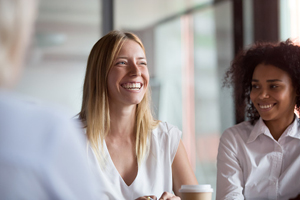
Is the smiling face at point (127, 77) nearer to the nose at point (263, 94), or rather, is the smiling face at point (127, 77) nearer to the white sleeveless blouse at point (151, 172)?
the white sleeveless blouse at point (151, 172)

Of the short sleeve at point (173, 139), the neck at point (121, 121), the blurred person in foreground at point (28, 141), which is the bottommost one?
the short sleeve at point (173, 139)

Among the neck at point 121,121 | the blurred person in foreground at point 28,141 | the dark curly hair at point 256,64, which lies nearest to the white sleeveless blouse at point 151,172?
the neck at point 121,121

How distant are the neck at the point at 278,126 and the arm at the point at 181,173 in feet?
1.61

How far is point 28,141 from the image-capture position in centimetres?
39

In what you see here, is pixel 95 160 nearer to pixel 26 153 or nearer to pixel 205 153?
pixel 26 153

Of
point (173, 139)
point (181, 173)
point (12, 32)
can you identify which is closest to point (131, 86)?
point (173, 139)

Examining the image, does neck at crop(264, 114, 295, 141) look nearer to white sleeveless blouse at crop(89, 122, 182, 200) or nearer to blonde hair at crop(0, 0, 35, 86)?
white sleeveless blouse at crop(89, 122, 182, 200)

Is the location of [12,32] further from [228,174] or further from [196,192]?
[228,174]

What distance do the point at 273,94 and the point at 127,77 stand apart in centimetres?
76

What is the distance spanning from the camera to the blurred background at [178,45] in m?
3.06

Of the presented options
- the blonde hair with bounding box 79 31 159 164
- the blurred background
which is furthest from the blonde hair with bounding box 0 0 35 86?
the blurred background

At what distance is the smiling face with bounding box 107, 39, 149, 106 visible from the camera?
1.85 m

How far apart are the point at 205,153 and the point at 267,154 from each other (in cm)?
174

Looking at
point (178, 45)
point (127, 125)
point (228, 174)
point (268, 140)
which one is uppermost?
point (178, 45)
